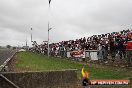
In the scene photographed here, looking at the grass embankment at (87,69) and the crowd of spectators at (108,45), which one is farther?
the crowd of spectators at (108,45)

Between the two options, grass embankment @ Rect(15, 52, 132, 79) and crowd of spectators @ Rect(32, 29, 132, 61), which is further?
crowd of spectators @ Rect(32, 29, 132, 61)

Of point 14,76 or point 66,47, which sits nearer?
point 14,76

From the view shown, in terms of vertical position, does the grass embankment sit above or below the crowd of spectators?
below

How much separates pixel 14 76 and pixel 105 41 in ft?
44.1

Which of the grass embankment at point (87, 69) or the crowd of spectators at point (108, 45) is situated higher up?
the crowd of spectators at point (108, 45)

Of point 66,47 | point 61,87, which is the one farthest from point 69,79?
point 66,47

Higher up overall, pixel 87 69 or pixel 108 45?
pixel 108 45

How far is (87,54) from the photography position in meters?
35.1

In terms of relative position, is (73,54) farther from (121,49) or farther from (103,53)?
(121,49)

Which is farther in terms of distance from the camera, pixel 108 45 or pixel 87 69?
pixel 108 45

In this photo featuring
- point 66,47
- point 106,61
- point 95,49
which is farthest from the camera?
point 66,47

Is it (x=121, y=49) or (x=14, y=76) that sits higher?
(x=121, y=49)

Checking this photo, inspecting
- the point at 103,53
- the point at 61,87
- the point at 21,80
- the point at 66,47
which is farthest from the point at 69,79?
the point at 66,47

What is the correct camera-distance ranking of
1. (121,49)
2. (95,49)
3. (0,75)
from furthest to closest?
(95,49)
(121,49)
(0,75)
